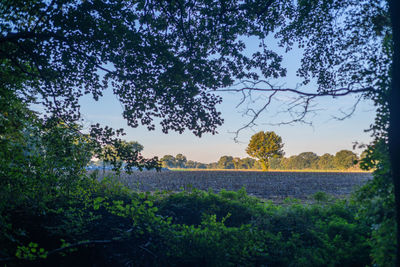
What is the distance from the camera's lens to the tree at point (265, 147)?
64.9 metres

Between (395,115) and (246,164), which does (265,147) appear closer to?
(246,164)

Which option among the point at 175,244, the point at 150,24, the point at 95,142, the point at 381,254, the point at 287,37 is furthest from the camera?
the point at 287,37

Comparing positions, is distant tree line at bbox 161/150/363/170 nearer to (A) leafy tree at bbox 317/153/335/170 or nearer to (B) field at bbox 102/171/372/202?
(A) leafy tree at bbox 317/153/335/170

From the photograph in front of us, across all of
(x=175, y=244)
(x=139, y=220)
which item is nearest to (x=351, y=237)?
(x=175, y=244)

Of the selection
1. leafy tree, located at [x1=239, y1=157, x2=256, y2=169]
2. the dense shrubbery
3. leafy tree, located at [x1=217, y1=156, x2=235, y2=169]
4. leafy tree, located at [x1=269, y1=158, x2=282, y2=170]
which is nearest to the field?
the dense shrubbery

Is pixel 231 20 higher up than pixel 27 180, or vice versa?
pixel 231 20

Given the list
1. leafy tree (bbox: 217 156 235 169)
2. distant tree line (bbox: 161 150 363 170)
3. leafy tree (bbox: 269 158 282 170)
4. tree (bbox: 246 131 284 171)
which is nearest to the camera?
tree (bbox: 246 131 284 171)

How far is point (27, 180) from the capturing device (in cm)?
484

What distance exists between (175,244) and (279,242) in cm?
279

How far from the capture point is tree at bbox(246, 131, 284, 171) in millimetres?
64875

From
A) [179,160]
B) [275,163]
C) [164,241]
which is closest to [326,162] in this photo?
[275,163]

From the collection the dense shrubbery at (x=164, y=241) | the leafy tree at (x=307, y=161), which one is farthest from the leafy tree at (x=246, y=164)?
the dense shrubbery at (x=164, y=241)

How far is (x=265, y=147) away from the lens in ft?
214

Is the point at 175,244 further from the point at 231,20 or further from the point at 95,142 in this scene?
the point at 231,20
